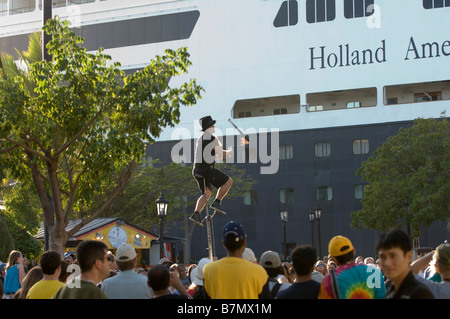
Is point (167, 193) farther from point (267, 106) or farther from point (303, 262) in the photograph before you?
point (303, 262)

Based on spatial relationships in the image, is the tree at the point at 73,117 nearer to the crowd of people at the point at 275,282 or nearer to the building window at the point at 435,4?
the crowd of people at the point at 275,282

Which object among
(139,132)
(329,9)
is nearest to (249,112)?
(329,9)

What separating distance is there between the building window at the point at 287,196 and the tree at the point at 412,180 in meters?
9.13

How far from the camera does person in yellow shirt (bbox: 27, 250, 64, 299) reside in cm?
625

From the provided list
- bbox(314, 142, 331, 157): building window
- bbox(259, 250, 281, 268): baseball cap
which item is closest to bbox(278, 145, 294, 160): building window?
bbox(314, 142, 331, 157): building window

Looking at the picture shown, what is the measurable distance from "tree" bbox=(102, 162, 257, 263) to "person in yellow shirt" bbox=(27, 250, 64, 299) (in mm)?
29458

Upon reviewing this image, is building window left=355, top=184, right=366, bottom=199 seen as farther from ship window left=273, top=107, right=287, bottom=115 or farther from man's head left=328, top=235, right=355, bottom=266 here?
man's head left=328, top=235, right=355, bottom=266

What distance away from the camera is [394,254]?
14.4 ft

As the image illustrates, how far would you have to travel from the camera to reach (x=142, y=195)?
37969 mm

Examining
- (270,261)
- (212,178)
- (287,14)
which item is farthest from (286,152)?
(270,261)

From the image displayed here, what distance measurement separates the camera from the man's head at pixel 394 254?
428cm
